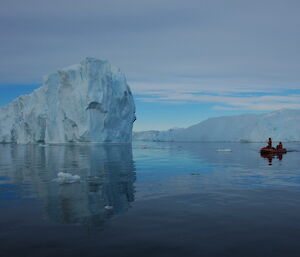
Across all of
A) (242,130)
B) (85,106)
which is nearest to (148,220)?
(85,106)

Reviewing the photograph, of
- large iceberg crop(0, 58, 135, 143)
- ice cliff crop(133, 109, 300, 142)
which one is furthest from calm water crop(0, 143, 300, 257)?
ice cliff crop(133, 109, 300, 142)

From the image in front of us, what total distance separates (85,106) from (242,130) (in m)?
78.6

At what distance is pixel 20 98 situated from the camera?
267 ft

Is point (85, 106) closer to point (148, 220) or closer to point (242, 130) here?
point (148, 220)

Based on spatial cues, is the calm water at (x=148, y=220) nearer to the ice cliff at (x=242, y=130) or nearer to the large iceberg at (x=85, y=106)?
the large iceberg at (x=85, y=106)

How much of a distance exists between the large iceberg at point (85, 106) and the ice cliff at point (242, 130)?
2174 inches

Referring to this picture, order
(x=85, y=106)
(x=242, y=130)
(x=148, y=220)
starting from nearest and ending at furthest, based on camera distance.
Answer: (x=148, y=220) → (x=85, y=106) → (x=242, y=130)

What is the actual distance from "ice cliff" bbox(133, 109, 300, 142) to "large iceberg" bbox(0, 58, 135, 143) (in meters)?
55.2

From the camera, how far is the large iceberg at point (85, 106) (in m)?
61.4

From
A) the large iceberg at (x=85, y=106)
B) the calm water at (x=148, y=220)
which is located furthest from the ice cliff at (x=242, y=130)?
the calm water at (x=148, y=220)

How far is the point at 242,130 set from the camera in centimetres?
12181

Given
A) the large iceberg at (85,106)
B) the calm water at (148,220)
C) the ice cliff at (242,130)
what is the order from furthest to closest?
1. the ice cliff at (242,130)
2. the large iceberg at (85,106)
3. the calm water at (148,220)

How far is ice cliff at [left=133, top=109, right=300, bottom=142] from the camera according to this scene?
336 ft

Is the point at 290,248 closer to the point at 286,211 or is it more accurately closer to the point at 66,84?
the point at 286,211
